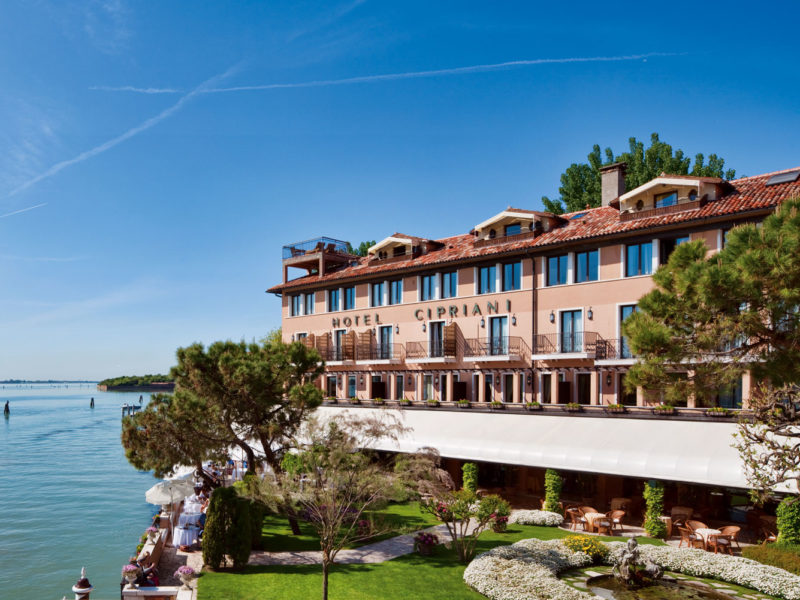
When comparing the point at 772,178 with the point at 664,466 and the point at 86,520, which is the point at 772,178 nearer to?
the point at 664,466

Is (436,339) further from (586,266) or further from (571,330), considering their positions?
(586,266)

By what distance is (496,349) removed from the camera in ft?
119

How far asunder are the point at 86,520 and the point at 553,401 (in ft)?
88.9

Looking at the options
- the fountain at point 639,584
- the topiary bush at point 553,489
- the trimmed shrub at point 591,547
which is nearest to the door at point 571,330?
the topiary bush at point 553,489

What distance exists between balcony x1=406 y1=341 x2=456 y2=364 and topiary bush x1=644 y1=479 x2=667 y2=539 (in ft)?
47.7

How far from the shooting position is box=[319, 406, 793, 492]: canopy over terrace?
24.2m

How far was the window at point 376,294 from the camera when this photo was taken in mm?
43594

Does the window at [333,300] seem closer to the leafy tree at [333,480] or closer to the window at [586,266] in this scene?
the window at [586,266]

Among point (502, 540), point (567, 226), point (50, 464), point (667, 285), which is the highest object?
point (567, 226)

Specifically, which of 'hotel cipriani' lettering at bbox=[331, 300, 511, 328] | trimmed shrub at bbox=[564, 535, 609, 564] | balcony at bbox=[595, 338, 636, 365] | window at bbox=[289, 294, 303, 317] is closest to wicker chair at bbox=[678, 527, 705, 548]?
trimmed shrub at bbox=[564, 535, 609, 564]

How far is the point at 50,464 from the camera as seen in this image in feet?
197

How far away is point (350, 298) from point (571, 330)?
17.1 meters

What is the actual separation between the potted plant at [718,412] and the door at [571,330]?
290 inches

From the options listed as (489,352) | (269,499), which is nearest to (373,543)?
(269,499)
